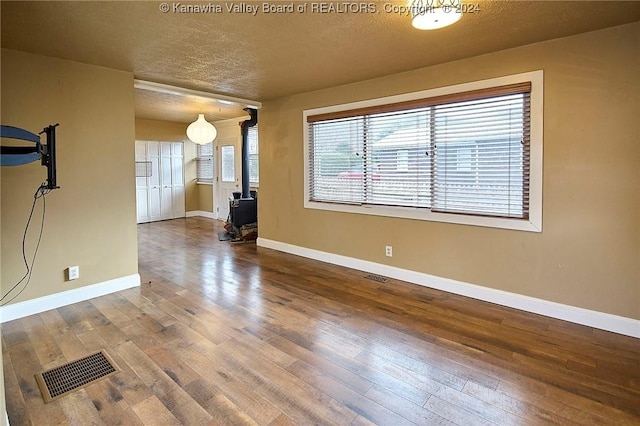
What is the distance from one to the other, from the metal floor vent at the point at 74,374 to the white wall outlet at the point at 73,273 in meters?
1.31

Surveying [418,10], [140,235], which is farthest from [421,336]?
[140,235]

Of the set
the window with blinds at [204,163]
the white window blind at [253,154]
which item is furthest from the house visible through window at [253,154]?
the window with blinds at [204,163]

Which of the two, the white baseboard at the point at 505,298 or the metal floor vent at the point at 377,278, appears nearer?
the white baseboard at the point at 505,298

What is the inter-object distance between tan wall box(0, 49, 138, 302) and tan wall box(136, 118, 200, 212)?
4.77 m

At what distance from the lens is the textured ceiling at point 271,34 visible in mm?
2350

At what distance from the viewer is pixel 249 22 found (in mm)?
2531

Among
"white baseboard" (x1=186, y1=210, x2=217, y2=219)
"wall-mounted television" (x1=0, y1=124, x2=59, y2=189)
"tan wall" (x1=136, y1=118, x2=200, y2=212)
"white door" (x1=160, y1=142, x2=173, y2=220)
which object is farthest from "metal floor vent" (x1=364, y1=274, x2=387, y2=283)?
"tan wall" (x1=136, y1=118, x2=200, y2=212)

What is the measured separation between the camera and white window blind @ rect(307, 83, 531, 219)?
3.22 meters

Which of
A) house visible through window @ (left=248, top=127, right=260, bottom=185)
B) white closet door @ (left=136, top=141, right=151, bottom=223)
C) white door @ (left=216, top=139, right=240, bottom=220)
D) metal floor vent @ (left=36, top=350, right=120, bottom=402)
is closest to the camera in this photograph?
metal floor vent @ (left=36, top=350, right=120, bottom=402)

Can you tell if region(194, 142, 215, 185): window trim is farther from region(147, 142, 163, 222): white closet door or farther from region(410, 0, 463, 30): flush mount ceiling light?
region(410, 0, 463, 30): flush mount ceiling light

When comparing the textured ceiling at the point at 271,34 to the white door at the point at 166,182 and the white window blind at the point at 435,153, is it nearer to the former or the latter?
the white window blind at the point at 435,153

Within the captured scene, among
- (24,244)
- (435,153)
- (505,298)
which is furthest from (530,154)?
(24,244)

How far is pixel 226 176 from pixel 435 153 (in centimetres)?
585

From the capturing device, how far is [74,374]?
2.28 meters
